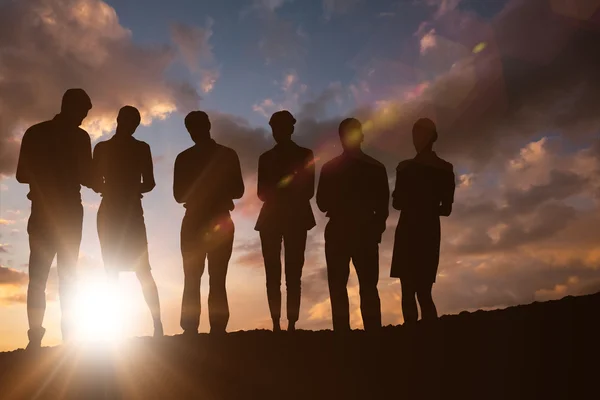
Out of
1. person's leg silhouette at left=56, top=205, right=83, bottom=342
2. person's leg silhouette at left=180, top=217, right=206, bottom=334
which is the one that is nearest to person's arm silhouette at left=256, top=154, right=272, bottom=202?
person's leg silhouette at left=180, top=217, right=206, bottom=334

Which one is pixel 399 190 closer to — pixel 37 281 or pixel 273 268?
pixel 273 268

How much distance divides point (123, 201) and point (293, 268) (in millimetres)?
2867

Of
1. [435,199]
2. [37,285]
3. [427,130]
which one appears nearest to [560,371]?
[435,199]

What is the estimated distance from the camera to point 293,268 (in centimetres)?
984

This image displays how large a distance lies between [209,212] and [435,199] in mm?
3528

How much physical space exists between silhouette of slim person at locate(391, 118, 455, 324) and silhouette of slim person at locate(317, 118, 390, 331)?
→ 348 mm

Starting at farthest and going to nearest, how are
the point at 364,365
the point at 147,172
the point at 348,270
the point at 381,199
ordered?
the point at 147,172 < the point at 348,270 < the point at 381,199 < the point at 364,365

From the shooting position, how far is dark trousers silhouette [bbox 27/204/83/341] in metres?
9.65

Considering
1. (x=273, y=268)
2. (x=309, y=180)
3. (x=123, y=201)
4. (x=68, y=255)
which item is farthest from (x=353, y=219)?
(x=68, y=255)

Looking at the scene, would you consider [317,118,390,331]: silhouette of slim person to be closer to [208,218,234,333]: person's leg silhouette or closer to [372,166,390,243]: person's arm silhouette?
[372,166,390,243]: person's arm silhouette

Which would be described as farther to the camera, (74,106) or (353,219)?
(74,106)

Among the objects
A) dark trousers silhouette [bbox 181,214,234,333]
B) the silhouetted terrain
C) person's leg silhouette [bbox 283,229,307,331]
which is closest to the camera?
the silhouetted terrain

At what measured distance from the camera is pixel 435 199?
974 cm

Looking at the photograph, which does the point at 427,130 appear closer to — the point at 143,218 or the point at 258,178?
the point at 258,178
